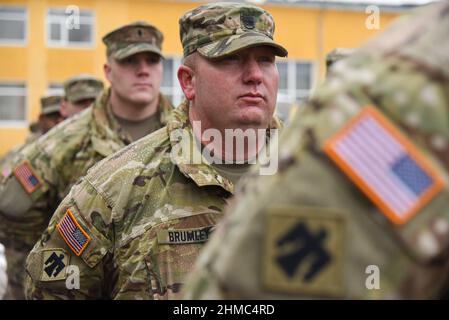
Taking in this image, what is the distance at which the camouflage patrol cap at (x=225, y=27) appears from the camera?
10.5 ft

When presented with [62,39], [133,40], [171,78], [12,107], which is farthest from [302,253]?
[12,107]

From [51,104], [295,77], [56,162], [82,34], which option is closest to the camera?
[56,162]

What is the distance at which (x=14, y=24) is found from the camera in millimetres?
24078

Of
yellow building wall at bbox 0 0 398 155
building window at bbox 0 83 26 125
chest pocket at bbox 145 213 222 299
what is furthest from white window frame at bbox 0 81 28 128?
chest pocket at bbox 145 213 222 299

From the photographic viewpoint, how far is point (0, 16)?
79.5ft

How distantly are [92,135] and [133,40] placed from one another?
86 cm

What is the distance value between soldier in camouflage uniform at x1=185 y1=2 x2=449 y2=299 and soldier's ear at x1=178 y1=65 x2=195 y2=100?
2.19m

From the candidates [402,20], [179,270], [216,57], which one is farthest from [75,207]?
[402,20]

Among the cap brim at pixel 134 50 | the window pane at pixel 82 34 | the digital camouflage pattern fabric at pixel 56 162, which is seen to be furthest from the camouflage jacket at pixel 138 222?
the window pane at pixel 82 34

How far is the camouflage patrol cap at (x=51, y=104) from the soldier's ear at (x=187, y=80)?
624 cm

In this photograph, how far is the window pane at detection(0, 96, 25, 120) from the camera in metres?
24.3

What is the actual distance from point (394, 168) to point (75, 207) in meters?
2.14

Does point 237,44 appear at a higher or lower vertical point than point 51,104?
lower

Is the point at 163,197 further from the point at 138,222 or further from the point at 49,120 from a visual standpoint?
the point at 49,120
